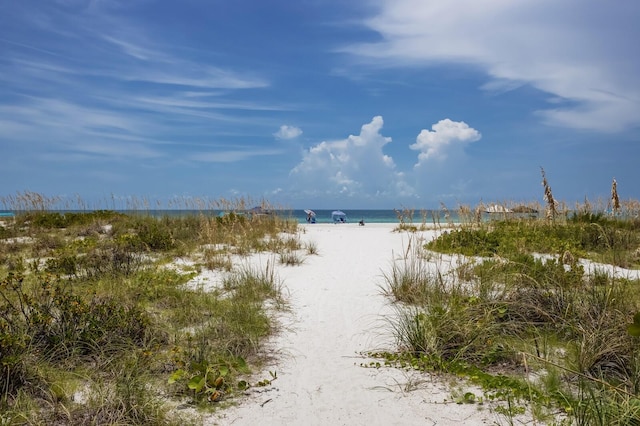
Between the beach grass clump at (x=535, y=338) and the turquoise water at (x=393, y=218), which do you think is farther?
the turquoise water at (x=393, y=218)

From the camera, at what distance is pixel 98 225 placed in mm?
15805

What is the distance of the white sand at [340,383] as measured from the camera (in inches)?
152

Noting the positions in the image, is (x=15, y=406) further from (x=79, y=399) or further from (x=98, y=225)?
(x=98, y=225)

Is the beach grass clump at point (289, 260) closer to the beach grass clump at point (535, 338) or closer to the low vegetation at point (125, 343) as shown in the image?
the low vegetation at point (125, 343)

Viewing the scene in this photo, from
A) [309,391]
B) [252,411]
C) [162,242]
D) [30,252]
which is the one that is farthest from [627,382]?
[30,252]

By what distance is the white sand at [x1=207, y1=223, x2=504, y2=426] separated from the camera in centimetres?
387

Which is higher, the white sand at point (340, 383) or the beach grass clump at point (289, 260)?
the beach grass clump at point (289, 260)

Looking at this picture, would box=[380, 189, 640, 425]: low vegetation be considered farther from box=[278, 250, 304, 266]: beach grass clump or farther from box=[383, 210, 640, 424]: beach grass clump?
box=[278, 250, 304, 266]: beach grass clump

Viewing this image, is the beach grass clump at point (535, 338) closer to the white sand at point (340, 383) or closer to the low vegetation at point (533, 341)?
the low vegetation at point (533, 341)

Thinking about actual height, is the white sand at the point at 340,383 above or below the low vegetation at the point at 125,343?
below

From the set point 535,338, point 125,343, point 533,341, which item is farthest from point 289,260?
point 535,338

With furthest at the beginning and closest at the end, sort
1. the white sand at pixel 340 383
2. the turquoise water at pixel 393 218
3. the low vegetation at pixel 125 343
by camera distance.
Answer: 1. the turquoise water at pixel 393 218
2. the white sand at pixel 340 383
3. the low vegetation at pixel 125 343

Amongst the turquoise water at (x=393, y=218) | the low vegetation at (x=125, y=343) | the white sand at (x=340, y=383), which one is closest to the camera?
the low vegetation at (x=125, y=343)

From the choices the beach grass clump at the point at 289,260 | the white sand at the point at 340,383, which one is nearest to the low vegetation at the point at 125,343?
the white sand at the point at 340,383
